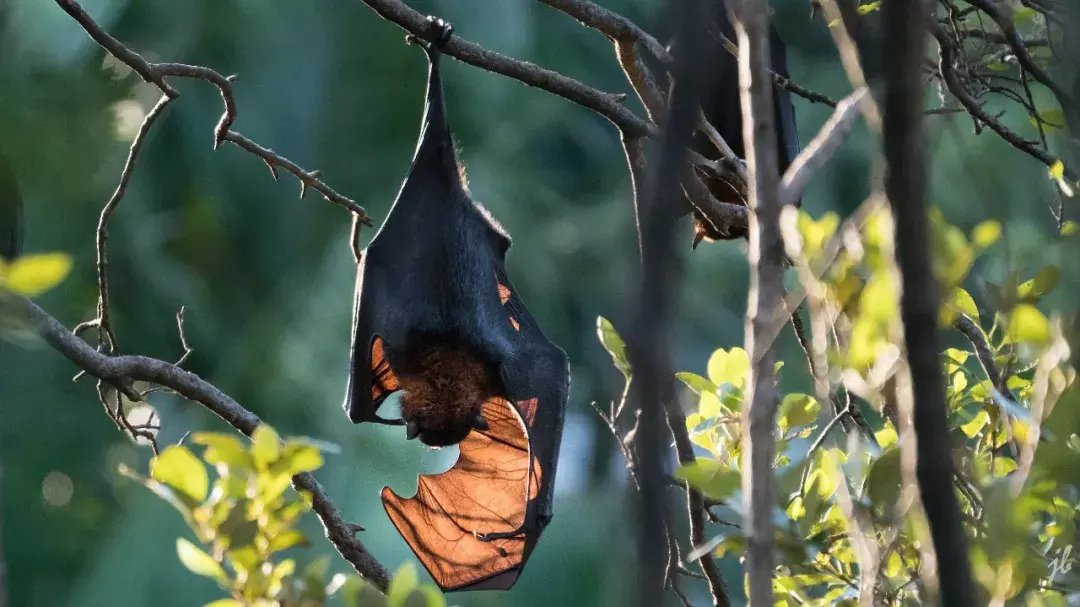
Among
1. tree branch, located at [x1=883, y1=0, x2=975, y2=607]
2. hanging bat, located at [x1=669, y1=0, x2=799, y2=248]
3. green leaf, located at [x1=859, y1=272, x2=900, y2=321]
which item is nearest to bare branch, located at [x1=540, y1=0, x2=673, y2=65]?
green leaf, located at [x1=859, y1=272, x2=900, y2=321]

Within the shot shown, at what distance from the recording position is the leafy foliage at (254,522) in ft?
2.29

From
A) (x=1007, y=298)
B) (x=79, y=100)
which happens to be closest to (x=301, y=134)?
(x=79, y=100)

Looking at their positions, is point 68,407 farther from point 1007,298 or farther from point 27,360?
point 1007,298

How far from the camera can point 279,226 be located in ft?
30.9

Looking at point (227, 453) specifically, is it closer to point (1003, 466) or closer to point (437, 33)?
point (1003, 466)

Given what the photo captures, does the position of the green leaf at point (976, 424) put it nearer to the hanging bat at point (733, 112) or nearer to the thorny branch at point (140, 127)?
the thorny branch at point (140, 127)

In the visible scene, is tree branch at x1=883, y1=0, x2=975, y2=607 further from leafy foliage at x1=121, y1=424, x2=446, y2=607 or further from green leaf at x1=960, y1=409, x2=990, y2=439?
green leaf at x1=960, y1=409, x2=990, y2=439

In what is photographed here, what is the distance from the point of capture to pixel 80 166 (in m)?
8.46

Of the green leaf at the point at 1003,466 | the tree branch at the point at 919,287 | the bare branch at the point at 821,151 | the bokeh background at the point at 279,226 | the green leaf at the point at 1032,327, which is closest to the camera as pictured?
the tree branch at the point at 919,287

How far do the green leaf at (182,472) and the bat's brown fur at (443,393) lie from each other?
4.70ft

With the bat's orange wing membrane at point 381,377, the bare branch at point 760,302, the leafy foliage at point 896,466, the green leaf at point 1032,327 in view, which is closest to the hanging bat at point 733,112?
the bat's orange wing membrane at point 381,377

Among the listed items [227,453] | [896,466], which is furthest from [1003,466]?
[227,453]

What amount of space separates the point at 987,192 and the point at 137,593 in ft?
26.5

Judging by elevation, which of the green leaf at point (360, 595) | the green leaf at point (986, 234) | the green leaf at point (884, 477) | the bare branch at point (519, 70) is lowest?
the green leaf at point (360, 595)
